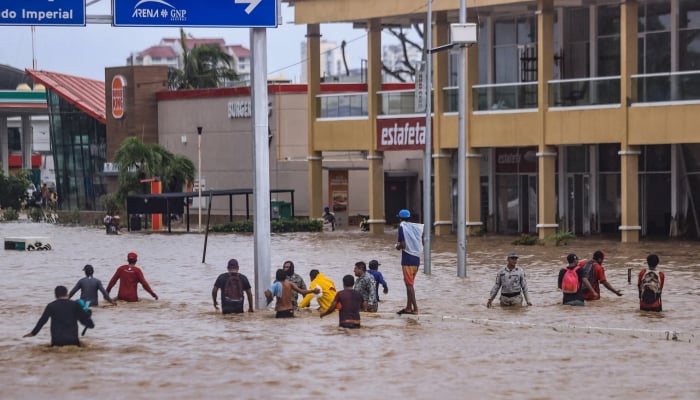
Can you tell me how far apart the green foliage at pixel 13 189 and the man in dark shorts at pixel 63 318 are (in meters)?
65.3

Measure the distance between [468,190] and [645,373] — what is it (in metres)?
31.4

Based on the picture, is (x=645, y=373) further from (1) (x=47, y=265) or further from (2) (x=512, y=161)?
(2) (x=512, y=161)

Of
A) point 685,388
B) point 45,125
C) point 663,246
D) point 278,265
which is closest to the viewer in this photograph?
point 685,388

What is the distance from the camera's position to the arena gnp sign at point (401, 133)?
166ft

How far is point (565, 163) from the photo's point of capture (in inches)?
1971

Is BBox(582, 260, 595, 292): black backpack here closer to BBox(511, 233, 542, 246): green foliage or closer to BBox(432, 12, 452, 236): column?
BBox(511, 233, 542, 246): green foliage

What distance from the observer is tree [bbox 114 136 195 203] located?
64.5 m

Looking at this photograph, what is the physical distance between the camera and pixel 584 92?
4509cm

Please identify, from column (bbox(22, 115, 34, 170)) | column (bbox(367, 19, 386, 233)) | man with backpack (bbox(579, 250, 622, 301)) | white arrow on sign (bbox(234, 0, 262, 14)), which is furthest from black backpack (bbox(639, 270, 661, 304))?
column (bbox(22, 115, 34, 170))

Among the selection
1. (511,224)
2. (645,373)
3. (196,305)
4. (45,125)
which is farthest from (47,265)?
(45,125)

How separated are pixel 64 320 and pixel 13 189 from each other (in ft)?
217

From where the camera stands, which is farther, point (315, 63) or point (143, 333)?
point (315, 63)

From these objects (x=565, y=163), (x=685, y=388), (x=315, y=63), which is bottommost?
(x=685, y=388)

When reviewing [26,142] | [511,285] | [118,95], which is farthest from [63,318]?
[26,142]
